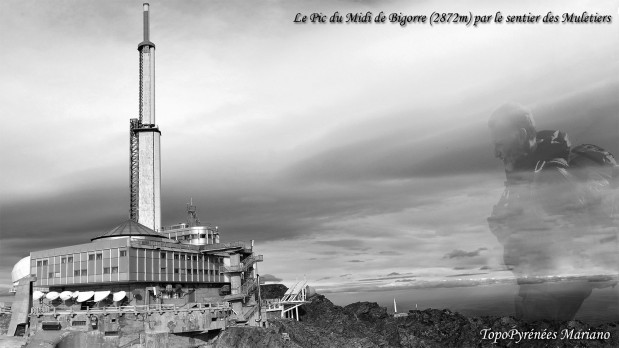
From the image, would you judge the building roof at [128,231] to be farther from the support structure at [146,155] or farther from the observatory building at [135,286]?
the support structure at [146,155]

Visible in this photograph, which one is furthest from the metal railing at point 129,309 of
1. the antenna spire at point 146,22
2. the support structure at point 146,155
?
the antenna spire at point 146,22

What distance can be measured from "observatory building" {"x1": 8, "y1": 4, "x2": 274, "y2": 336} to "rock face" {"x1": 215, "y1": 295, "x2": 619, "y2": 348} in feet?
25.6

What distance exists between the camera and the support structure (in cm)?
11838

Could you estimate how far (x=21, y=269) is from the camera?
10656 cm

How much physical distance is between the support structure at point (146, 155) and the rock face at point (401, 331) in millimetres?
42688

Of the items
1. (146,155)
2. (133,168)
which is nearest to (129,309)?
(133,168)

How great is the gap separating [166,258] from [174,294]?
6.37 m

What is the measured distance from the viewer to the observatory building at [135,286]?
71.6 m

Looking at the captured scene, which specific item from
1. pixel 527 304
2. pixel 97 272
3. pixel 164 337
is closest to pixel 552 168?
pixel 527 304

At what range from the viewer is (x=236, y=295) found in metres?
93.5

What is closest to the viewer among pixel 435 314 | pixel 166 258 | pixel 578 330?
pixel 166 258

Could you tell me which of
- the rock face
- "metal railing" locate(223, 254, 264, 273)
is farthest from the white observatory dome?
the rock face

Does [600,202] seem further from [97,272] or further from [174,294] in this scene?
[97,272]

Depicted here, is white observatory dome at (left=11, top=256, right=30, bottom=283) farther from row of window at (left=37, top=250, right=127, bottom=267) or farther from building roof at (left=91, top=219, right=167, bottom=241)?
building roof at (left=91, top=219, right=167, bottom=241)
